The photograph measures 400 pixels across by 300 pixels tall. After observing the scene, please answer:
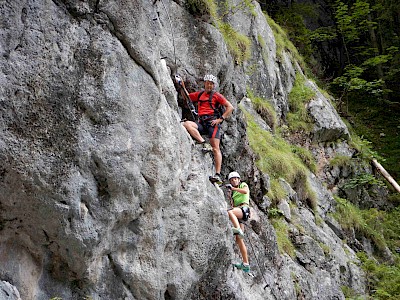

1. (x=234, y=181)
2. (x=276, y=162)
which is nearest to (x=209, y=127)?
(x=234, y=181)

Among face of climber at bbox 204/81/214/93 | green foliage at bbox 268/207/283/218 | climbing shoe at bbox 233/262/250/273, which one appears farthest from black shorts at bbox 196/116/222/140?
green foliage at bbox 268/207/283/218

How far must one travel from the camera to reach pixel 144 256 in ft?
20.9

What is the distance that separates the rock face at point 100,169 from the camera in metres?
5.18

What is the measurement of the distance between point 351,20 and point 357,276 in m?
16.3

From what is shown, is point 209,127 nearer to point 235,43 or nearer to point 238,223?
point 238,223

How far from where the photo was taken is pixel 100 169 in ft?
18.6

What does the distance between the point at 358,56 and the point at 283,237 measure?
19706mm

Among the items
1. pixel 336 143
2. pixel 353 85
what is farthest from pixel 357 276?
pixel 353 85

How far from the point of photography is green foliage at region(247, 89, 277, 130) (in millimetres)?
14625

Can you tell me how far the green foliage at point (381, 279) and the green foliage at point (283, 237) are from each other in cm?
325

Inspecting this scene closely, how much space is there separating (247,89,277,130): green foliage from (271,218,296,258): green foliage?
4320 millimetres

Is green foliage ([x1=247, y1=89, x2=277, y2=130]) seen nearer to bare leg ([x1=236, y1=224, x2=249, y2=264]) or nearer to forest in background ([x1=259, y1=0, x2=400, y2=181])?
bare leg ([x1=236, y1=224, x2=249, y2=264])

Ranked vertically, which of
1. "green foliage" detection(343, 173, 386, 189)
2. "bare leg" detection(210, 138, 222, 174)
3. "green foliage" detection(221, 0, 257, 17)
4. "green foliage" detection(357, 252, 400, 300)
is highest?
"green foliage" detection(221, 0, 257, 17)

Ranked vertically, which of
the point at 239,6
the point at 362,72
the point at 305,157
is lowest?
the point at 305,157
